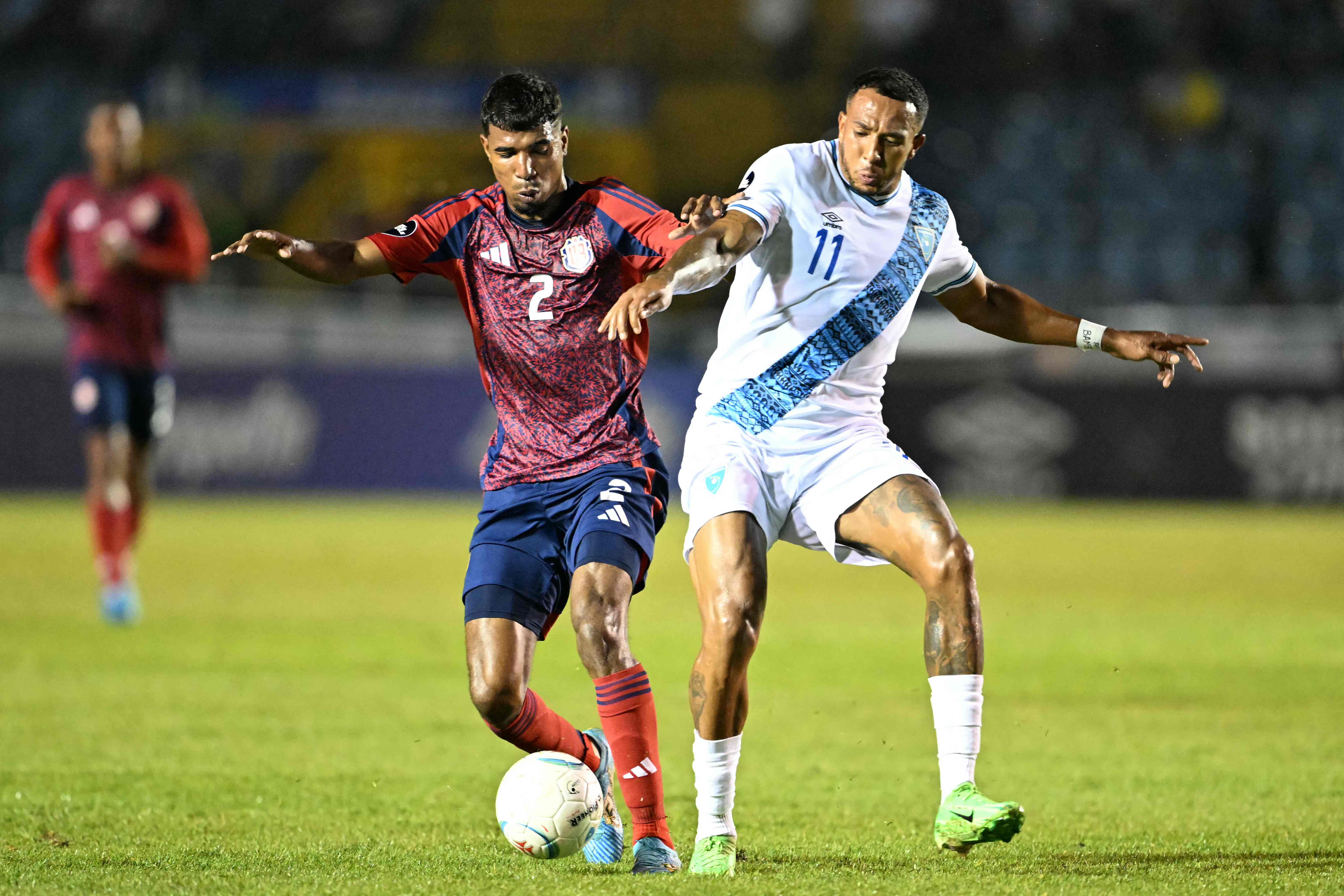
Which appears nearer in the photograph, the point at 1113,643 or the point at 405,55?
the point at 1113,643

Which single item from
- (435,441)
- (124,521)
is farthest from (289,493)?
(124,521)

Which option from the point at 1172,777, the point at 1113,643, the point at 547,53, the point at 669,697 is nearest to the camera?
the point at 1172,777

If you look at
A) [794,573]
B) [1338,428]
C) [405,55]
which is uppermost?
[405,55]

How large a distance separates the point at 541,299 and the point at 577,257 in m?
0.16

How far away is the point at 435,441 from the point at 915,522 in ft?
51.8

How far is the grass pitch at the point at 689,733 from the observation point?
4.22m

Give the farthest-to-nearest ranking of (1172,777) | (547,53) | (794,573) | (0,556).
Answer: (547,53) < (794,573) < (0,556) < (1172,777)

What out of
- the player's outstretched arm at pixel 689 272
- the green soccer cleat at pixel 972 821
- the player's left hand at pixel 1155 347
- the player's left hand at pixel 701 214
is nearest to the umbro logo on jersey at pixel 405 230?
the player's outstretched arm at pixel 689 272

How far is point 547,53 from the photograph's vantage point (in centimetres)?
2875

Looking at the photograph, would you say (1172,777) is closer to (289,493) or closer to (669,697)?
(669,697)

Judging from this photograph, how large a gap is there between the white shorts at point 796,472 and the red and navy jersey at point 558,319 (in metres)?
0.25

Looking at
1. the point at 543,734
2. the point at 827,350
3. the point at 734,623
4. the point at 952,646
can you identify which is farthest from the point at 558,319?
the point at 952,646

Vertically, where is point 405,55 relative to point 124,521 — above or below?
above

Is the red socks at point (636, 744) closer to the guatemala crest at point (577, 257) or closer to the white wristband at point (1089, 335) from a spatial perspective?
the guatemala crest at point (577, 257)
